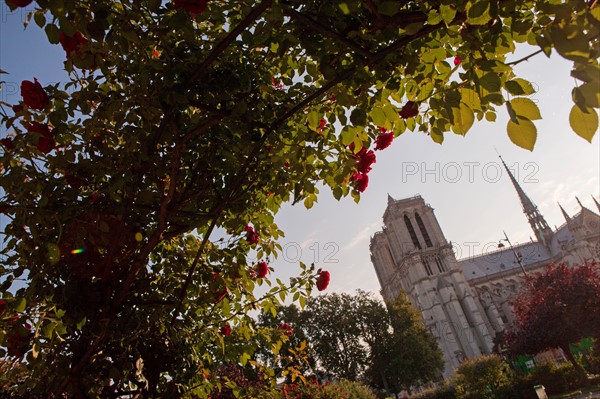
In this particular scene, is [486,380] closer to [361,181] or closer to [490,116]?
[361,181]

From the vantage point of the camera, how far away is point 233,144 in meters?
2.98

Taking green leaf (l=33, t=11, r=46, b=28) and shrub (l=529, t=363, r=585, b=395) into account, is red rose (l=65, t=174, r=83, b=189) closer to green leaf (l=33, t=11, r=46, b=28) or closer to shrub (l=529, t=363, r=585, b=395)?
green leaf (l=33, t=11, r=46, b=28)

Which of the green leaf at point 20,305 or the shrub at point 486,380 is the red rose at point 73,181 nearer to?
the green leaf at point 20,305

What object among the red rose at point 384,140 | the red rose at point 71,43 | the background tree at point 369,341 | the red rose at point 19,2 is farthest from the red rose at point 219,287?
the background tree at point 369,341

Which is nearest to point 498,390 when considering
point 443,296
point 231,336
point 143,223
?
point 231,336

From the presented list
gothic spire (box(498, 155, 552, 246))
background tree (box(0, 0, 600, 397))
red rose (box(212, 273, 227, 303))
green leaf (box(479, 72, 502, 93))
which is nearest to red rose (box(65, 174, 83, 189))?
background tree (box(0, 0, 600, 397))

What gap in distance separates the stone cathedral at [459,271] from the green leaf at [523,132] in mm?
64600

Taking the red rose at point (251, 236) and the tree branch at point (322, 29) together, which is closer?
the tree branch at point (322, 29)

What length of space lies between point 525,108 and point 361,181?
6.19 ft

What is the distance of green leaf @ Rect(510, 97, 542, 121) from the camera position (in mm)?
1349

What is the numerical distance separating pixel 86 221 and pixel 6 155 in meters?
0.58

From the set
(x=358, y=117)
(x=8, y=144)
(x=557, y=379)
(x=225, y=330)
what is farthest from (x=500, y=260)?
(x=8, y=144)

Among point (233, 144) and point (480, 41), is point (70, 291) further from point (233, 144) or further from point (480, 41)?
point (480, 41)

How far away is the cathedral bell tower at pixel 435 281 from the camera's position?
6581 centimetres
